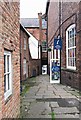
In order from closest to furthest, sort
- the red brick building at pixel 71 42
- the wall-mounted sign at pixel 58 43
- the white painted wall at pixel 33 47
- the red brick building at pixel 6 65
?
the red brick building at pixel 6 65 < the red brick building at pixel 71 42 < the wall-mounted sign at pixel 58 43 < the white painted wall at pixel 33 47

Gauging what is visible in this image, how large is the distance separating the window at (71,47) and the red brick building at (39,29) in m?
20.0

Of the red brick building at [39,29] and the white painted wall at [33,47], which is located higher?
the red brick building at [39,29]

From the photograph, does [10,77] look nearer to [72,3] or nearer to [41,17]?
[72,3]

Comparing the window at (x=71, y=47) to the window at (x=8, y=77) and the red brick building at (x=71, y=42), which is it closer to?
the red brick building at (x=71, y=42)

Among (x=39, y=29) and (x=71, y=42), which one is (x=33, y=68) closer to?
(x=39, y=29)

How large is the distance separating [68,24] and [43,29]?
2411cm

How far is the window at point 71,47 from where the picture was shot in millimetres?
11670

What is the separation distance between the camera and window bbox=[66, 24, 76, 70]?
11.7 meters

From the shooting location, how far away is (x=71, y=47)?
39.9 feet

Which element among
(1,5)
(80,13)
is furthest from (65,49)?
(1,5)

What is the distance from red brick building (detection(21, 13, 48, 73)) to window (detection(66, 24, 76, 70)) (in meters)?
20.0

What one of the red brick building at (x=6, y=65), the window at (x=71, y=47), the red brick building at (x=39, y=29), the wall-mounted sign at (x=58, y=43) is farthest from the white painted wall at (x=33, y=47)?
the red brick building at (x=6, y=65)

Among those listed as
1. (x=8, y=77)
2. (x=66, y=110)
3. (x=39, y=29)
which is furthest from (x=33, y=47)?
(x=8, y=77)

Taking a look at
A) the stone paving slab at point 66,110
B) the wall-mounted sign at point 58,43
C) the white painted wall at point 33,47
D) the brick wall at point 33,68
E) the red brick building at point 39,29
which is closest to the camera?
the stone paving slab at point 66,110
